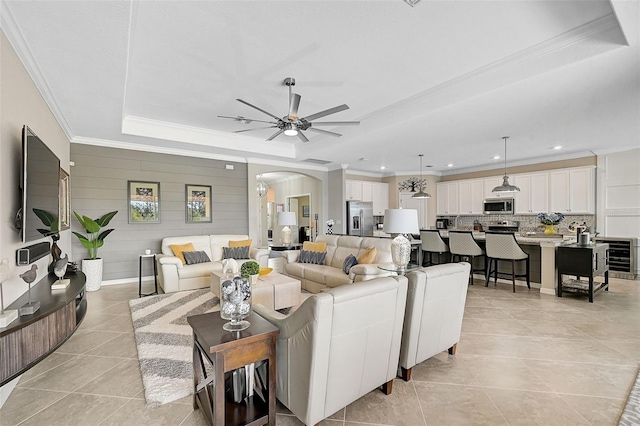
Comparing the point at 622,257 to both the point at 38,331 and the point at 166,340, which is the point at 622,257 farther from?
the point at 38,331

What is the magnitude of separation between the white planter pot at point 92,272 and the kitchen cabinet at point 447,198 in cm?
859

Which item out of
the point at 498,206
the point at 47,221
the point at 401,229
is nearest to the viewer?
the point at 47,221

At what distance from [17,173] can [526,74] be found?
15.0ft

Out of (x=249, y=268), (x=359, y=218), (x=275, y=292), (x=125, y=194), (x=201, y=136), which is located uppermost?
(x=201, y=136)

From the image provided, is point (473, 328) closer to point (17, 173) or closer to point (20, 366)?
point (20, 366)

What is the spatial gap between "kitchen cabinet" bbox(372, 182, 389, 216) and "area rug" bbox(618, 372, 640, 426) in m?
7.37

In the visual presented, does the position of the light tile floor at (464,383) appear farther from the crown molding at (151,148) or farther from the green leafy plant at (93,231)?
the crown molding at (151,148)

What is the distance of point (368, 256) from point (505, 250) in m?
2.55

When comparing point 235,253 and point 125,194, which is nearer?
point 125,194

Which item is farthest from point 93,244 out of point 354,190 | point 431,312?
point 354,190

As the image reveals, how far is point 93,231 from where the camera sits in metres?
4.95

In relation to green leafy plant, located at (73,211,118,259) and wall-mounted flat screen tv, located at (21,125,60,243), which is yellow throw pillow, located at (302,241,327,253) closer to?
green leafy plant, located at (73,211,118,259)

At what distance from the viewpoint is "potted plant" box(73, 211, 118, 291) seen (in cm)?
491

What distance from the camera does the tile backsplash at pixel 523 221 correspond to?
6672 mm
